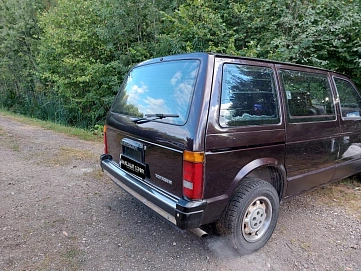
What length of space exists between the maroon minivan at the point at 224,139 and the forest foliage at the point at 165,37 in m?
2.31

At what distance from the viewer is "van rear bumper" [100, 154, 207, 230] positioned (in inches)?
78.4

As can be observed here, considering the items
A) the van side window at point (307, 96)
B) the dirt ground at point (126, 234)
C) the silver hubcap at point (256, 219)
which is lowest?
the dirt ground at point (126, 234)

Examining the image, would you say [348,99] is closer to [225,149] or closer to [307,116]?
[307,116]

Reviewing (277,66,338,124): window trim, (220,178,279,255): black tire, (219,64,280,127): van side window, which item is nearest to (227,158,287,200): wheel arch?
(220,178,279,255): black tire

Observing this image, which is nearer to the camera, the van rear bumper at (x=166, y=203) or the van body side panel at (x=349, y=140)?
the van rear bumper at (x=166, y=203)

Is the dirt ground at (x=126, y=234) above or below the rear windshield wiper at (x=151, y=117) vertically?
below

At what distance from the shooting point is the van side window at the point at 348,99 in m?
3.37

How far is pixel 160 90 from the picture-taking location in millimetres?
2523

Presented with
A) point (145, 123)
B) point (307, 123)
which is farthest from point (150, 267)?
point (307, 123)

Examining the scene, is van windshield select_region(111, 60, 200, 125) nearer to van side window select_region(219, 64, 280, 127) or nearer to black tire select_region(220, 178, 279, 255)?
van side window select_region(219, 64, 280, 127)

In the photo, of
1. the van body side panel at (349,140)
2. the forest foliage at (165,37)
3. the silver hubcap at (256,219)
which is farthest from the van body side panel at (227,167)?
the forest foliage at (165,37)

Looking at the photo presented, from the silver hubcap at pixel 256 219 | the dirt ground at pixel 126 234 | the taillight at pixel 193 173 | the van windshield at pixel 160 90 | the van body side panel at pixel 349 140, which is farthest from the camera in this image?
the van body side panel at pixel 349 140

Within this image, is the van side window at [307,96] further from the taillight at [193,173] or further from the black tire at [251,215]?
the taillight at [193,173]

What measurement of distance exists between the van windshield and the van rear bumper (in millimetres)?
639
